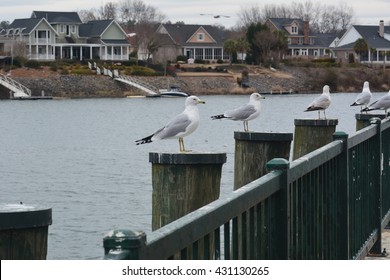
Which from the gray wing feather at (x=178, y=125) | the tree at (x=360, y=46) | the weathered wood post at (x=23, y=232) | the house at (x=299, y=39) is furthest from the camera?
the house at (x=299, y=39)

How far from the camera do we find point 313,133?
1509cm

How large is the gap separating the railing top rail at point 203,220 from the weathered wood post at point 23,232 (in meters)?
1.52

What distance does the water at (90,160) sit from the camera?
2765 centimetres

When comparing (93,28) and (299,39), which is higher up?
(93,28)

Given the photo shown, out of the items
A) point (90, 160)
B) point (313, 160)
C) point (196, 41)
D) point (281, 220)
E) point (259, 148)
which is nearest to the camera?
point (281, 220)

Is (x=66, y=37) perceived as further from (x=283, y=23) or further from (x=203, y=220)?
(x=203, y=220)

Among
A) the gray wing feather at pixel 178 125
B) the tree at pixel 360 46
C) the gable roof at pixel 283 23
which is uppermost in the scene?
the gable roof at pixel 283 23

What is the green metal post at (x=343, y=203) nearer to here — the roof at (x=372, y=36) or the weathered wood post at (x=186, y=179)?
the weathered wood post at (x=186, y=179)

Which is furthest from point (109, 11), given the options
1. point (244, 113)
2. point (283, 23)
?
point (244, 113)

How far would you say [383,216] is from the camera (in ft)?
39.3

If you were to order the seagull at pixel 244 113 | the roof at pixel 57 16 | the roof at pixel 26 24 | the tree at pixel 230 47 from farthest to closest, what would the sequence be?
the tree at pixel 230 47 < the roof at pixel 57 16 < the roof at pixel 26 24 < the seagull at pixel 244 113

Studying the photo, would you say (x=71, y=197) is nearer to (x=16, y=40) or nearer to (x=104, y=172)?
(x=104, y=172)

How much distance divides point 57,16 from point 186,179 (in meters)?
126

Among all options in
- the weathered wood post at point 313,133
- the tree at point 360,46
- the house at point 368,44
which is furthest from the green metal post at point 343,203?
the house at point 368,44
